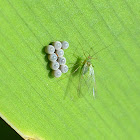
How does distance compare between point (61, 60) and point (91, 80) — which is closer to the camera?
point (61, 60)

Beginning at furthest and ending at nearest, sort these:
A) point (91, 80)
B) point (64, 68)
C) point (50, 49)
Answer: point (91, 80)
point (64, 68)
point (50, 49)

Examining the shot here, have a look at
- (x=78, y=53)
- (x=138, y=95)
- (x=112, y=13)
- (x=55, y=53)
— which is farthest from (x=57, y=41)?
(x=138, y=95)

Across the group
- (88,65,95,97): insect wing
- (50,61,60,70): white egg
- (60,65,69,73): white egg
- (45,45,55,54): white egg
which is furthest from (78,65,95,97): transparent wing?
(45,45,55,54): white egg

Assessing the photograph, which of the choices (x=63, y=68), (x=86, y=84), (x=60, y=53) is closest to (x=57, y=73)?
(x=63, y=68)

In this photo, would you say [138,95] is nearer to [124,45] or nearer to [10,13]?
[124,45]

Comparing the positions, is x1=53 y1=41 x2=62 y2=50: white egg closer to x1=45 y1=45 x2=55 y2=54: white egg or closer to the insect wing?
x1=45 y1=45 x2=55 y2=54: white egg

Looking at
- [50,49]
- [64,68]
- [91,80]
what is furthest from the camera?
[91,80]

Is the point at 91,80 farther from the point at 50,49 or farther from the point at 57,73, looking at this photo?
the point at 50,49
